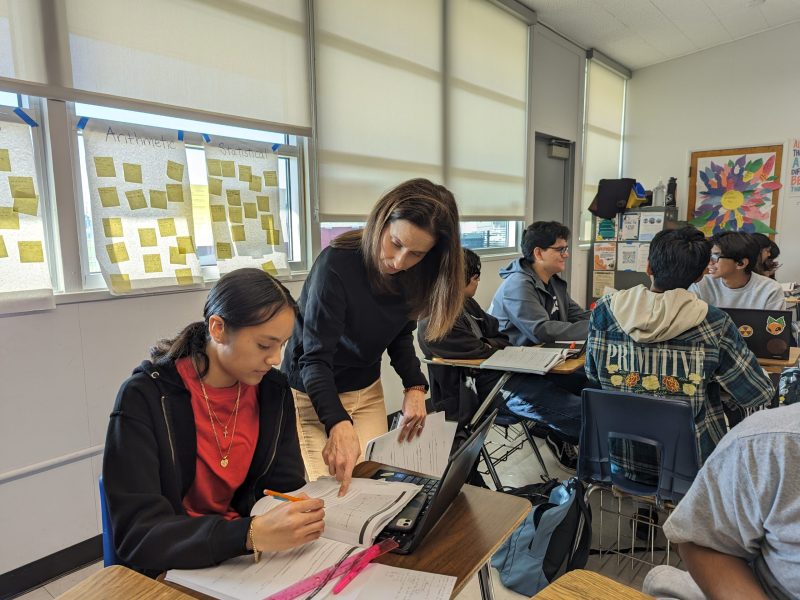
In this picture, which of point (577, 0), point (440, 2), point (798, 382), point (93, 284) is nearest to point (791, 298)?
point (798, 382)

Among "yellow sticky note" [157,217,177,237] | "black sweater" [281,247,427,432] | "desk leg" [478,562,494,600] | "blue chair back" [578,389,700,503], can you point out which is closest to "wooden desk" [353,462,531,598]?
"desk leg" [478,562,494,600]

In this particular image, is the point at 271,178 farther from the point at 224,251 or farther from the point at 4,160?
the point at 4,160

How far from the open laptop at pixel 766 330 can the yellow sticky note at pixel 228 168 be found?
7.39ft

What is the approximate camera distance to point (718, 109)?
5.45 meters

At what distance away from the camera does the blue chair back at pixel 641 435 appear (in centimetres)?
166

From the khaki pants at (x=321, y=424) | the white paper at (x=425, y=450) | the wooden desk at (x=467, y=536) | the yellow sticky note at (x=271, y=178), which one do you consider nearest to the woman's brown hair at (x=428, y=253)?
the khaki pants at (x=321, y=424)

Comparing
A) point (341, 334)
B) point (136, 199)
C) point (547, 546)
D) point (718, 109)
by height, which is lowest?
point (547, 546)

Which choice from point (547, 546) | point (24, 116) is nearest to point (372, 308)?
point (547, 546)

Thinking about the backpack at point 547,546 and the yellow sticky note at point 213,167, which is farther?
the yellow sticky note at point 213,167

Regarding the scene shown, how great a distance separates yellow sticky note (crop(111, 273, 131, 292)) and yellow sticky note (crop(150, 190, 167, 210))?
31 centimetres

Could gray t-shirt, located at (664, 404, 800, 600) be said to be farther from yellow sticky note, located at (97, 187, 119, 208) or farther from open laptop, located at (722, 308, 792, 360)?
yellow sticky note, located at (97, 187, 119, 208)

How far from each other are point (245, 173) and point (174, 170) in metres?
0.37

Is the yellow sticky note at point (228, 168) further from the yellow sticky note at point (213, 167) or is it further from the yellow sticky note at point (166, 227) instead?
the yellow sticky note at point (166, 227)

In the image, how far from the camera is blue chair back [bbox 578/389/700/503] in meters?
1.66
